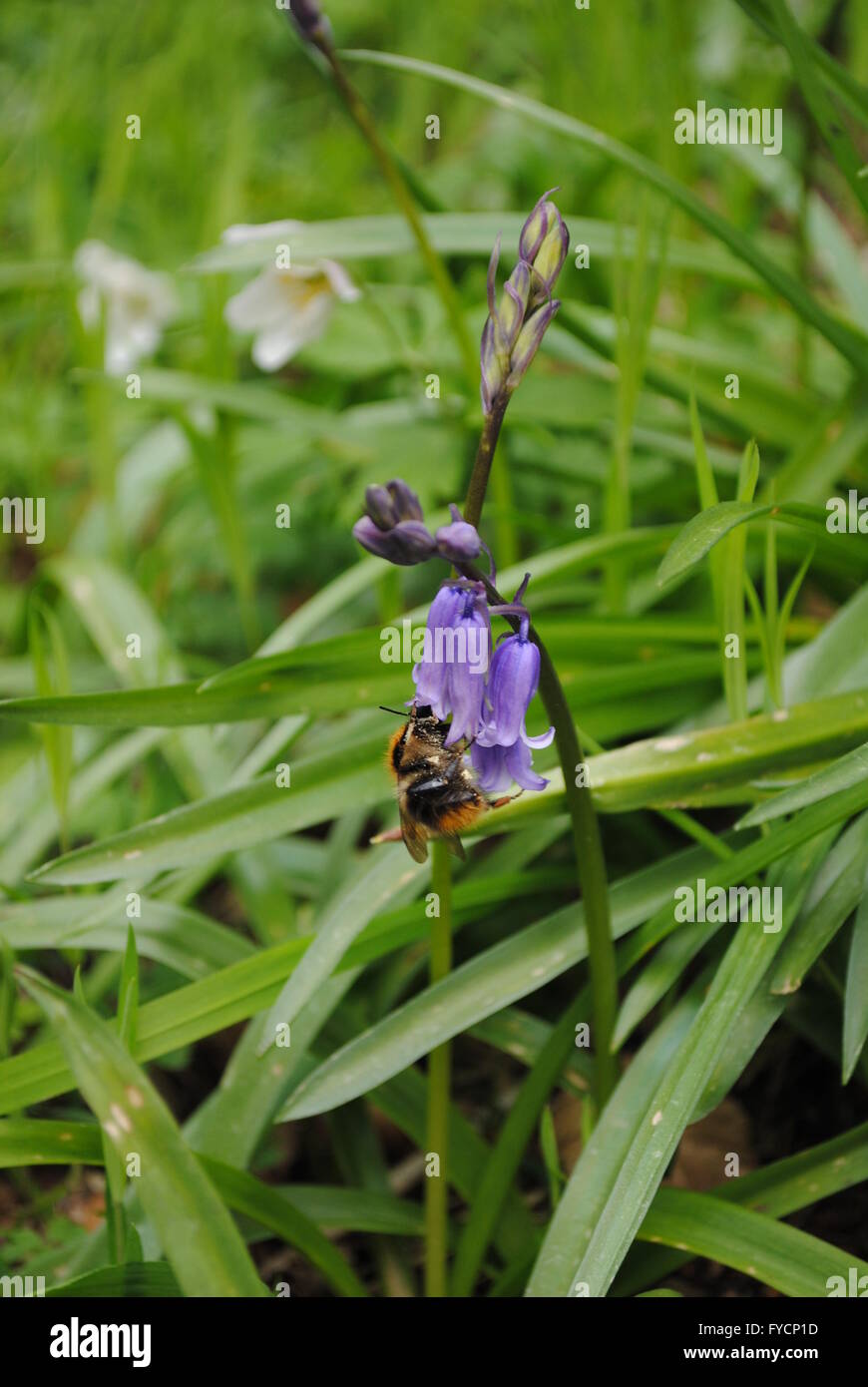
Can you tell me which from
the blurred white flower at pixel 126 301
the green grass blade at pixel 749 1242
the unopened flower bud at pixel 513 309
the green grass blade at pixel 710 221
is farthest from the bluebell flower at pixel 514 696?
the blurred white flower at pixel 126 301

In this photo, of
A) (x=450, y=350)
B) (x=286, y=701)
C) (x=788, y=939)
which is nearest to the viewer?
(x=788, y=939)

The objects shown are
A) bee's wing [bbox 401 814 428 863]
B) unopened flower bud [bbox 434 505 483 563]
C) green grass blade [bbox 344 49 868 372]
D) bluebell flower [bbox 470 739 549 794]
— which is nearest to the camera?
unopened flower bud [bbox 434 505 483 563]

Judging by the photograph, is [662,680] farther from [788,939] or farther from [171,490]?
[171,490]

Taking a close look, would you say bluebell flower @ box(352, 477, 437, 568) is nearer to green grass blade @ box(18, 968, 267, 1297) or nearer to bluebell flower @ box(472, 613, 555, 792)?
bluebell flower @ box(472, 613, 555, 792)

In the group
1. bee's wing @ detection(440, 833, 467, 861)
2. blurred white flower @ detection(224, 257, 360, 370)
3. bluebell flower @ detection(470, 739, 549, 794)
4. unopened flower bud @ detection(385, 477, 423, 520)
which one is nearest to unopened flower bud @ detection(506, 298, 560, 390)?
unopened flower bud @ detection(385, 477, 423, 520)
